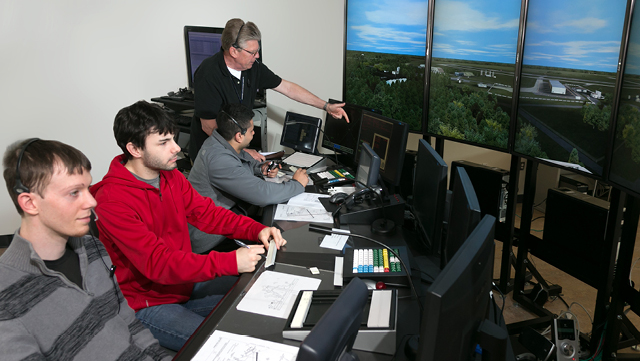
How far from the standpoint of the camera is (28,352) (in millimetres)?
1078

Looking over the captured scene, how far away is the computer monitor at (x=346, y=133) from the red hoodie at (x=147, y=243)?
4.52 ft

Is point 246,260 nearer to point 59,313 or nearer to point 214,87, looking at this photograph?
Answer: point 59,313

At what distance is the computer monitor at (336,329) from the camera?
31.3 inches

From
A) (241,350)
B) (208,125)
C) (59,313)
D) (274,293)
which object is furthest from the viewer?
(208,125)

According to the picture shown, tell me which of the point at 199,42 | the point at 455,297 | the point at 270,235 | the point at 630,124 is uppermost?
the point at 199,42

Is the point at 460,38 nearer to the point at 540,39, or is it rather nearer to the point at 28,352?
the point at 540,39

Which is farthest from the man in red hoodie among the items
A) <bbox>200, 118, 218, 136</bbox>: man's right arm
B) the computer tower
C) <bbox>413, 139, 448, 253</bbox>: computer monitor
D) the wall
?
the wall

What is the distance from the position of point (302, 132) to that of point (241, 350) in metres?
2.35

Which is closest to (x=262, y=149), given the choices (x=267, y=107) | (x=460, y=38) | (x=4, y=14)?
(x=267, y=107)

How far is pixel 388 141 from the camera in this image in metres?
2.50

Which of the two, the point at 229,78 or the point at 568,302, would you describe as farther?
the point at 229,78

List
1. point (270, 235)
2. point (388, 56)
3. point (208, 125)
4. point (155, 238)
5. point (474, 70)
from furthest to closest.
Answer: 1. point (388, 56)
2. point (208, 125)
3. point (474, 70)
4. point (270, 235)
5. point (155, 238)

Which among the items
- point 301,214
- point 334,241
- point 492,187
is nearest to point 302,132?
point 301,214

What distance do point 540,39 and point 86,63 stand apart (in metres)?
3.44
